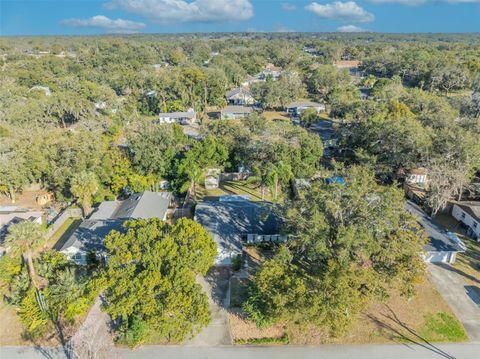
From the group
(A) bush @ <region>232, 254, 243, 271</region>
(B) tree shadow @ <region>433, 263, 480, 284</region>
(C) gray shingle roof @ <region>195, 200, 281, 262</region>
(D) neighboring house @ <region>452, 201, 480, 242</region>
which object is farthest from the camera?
(D) neighboring house @ <region>452, 201, 480, 242</region>

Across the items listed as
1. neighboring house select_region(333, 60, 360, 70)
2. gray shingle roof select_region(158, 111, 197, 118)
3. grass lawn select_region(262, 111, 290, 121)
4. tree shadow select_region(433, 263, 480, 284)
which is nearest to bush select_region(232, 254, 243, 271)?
tree shadow select_region(433, 263, 480, 284)

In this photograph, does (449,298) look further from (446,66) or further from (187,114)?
(446,66)

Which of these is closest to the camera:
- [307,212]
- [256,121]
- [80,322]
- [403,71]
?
[80,322]

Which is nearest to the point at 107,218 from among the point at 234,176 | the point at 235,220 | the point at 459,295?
the point at 235,220

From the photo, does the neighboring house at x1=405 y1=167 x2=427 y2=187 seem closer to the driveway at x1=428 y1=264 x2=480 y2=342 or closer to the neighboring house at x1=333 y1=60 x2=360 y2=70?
the driveway at x1=428 y1=264 x2=480 y2=342

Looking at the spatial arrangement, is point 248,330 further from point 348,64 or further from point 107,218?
point 348,64

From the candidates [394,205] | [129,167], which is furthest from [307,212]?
[129,167]
